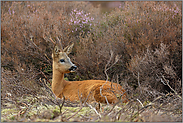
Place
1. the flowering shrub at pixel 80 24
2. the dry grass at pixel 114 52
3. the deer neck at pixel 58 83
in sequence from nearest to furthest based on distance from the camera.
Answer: the deer neck at pixel 58 83 < the dry grass at pixel 114 52 < the flowering shrub at pixel 80 24

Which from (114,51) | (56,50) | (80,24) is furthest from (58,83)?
(80,24)

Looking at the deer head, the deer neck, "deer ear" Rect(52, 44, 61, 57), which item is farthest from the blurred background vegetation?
"deer ear" Rect(52, 44, 61, 57)

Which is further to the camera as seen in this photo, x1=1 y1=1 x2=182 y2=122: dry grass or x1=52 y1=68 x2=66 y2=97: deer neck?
x1=1 y1=1 x2=182 y2=122: dry grass

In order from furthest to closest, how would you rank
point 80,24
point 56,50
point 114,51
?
point 80,24, point 114,51, point 56,50

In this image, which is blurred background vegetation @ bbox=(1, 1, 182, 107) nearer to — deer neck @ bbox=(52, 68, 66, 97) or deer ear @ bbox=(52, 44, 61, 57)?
deer neck @ bbox=(52, 68, 66, 97)

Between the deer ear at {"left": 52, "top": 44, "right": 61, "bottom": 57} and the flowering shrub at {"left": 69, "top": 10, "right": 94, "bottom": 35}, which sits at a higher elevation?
the flowering shrub at {"left": 69, "top": 10, "right": 94, "bottom": 35}

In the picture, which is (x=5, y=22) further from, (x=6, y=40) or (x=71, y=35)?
(x=71, y=35)

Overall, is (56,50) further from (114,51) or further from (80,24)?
(80,24)

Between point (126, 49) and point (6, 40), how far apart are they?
4.39 metres

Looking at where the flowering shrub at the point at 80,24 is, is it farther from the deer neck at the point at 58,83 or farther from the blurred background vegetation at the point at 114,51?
the deer neck at the point at 58,83

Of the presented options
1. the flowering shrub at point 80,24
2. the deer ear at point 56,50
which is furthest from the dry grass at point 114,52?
the deer ear at point 56,50

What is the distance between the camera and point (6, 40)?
8078 mm

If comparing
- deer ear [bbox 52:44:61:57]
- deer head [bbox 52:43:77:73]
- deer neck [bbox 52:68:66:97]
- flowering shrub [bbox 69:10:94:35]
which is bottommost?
deer neck [bbox 52:68:66:97]

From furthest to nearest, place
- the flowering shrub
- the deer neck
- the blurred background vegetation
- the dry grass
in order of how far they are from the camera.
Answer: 1. the flowering shrub
2. the blurred background vegetation
3. the dry grass
4. the deer neck
